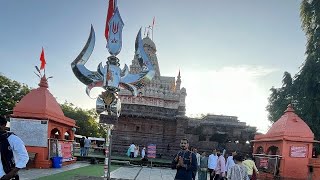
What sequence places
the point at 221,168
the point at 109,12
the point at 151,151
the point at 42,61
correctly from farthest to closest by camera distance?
1. the point at 151,151
2. the point at 42,61
3. the point at 221,168
4. the point at 109,12

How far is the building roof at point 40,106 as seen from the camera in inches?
627

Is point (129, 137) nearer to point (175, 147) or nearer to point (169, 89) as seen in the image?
point (175, 147)

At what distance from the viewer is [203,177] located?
13164mm

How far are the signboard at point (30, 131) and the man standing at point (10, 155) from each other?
1219cm

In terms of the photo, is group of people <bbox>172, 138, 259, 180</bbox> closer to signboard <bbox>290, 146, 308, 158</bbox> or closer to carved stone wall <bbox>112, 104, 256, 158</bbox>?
signboard <bbox>290, 146, 308, 158</bbox>

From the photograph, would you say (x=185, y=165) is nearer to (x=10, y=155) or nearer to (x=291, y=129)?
(x=10, y=155)

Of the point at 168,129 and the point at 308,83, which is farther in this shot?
the point at 168,129

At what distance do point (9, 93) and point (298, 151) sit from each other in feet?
104

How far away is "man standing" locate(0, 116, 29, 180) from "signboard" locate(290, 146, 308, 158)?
12.9 meters

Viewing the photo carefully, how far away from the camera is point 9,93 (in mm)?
37062

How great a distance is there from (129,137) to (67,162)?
14.4 m

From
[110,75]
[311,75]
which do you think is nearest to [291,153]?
[110,75]

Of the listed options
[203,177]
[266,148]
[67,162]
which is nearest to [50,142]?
[67,162]

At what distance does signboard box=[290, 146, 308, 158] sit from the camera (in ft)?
48.2
